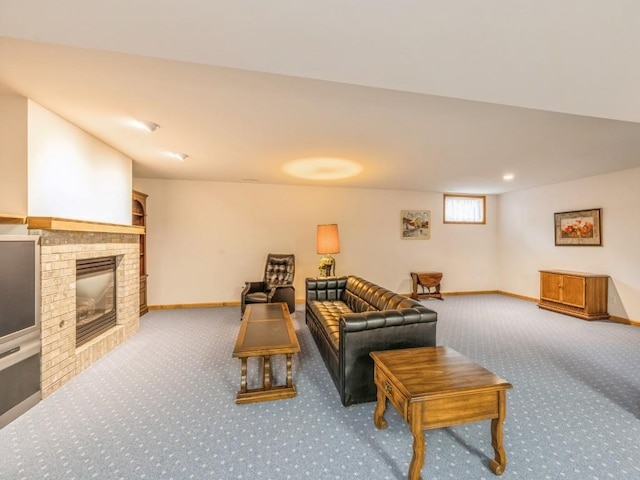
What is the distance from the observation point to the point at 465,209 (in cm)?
731

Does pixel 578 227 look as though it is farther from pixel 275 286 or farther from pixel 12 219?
pixel 12 219

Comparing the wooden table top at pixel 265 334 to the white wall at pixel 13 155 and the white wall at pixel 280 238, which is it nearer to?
the white wall at pixel 13 155

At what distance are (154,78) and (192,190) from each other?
4.00 metres

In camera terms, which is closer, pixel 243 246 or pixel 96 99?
pixel 96 99

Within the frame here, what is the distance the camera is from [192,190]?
5.84 metres

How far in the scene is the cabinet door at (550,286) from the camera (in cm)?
543

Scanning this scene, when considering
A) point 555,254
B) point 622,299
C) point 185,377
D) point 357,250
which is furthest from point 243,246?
point 622,299

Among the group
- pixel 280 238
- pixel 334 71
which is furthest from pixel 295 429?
pixel 280 238

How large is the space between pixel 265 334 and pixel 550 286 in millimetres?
5812

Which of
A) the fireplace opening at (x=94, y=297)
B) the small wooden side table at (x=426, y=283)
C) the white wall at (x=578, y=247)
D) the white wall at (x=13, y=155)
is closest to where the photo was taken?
the white wall at (x=13, y=155)

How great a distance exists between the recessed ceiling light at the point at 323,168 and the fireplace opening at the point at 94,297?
2.88 meters

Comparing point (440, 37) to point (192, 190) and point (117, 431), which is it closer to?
point (117, 431)

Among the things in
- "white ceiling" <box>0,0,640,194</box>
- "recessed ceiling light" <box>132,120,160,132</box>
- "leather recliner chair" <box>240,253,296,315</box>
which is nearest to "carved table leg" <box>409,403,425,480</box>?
"white ceiling" <box>0,0,640,194</box>

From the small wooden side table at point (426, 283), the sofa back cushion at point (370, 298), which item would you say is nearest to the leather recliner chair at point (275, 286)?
the sofa back cushion at point (370, 298)
